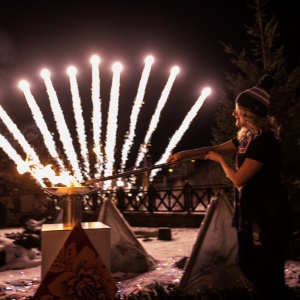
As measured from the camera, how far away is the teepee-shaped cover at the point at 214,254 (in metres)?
5.03

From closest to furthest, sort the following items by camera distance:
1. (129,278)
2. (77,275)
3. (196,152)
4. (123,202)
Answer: (77,275)
(196,152)
(129,278)
(123,202)

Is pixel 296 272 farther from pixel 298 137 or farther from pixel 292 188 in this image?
pixel 298 137

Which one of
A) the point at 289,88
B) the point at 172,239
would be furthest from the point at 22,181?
the point at 289,88

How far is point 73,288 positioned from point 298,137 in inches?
252

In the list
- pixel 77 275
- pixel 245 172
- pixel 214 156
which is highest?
pixel 214 156

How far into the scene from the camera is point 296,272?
251 inches

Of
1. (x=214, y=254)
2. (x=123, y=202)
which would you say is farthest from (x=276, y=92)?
(x=123, y=202)

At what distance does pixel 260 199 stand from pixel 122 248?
4.67m

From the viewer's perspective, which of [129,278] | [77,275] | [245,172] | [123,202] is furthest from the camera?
[123,202]

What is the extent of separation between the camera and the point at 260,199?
9.42 ft

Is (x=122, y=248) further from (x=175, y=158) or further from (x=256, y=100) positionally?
(x=256, y=100)

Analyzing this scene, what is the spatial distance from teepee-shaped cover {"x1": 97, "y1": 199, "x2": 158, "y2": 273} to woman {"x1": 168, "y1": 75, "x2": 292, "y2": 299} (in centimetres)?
423

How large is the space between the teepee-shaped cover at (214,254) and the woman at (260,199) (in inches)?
82.1

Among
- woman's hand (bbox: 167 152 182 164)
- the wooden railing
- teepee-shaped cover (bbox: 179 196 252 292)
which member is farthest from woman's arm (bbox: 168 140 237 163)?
the wooden railing
